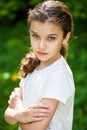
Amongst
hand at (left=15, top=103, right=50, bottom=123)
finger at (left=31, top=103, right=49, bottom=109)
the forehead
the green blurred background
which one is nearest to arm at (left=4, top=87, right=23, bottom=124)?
hand at (left=15, top=103, right=50, bottom=123)

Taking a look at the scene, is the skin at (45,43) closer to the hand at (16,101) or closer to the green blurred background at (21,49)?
the hand at (16,101)

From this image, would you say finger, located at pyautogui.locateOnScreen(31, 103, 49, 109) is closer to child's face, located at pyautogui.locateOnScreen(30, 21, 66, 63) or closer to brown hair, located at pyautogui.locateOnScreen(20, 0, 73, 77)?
child's face, located at pyautogui.locateOnScreen(30, 21, 66, 63)

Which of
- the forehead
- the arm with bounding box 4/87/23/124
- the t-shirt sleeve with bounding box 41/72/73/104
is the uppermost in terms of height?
the forehead

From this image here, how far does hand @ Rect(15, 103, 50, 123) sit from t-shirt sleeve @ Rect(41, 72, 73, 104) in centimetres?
8

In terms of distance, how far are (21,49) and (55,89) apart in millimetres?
4524

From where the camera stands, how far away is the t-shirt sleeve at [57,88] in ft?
11.7

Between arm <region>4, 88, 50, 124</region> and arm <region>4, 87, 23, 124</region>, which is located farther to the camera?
arm <region>4, 87, 23, 124</region>

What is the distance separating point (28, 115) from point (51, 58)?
0.41m

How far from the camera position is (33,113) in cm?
361

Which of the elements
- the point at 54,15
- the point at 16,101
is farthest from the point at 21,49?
the point at 54,15

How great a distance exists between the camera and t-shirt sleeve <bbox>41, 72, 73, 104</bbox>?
3580mm

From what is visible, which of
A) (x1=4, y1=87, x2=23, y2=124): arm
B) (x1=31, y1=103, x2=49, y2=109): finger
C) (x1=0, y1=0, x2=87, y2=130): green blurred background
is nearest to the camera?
(x1=31, y1=103, x2=49, y2=109): finger

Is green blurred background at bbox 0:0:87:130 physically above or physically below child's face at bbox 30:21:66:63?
below

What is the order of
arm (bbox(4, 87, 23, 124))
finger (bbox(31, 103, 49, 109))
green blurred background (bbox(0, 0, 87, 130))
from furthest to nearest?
green blurred background (bbox(0, 0, 87, 130))
arm (bbox(4, 87, 23, 124))
finger (bbox(31, 103, 49, 109))
